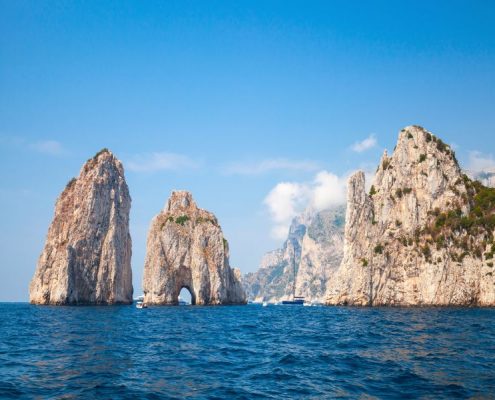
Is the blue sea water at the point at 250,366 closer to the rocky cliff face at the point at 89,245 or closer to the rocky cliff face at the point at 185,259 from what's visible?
the rocky cliff face at the point at 89,245

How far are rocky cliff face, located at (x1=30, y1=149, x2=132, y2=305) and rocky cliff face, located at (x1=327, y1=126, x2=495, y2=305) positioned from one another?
197 ft

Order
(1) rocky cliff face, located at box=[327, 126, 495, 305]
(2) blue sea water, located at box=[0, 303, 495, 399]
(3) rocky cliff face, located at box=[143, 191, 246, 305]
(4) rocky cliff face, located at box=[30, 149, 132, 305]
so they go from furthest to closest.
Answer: (3) rocky cliff face, located at box=[143, 191, 246, 305]
(4) rocky cliff face, located at box=[30, 149, 132, 305]
(1) rocky cliff face, located at box=[327, 126, 495, 305]
(2) blue sea water, located at box=[0, 303, 495, 399]

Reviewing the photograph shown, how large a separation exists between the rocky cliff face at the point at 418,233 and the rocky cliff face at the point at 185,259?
37.4m

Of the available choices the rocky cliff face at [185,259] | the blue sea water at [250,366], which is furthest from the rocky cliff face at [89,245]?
the blue sea water at [250,366]

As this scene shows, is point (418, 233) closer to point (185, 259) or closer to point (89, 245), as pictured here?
point (185, 259)

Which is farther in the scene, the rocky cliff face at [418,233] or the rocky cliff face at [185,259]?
the rocky cliff face at [185,259]

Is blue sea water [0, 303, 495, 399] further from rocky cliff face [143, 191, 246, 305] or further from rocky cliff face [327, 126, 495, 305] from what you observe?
rocky cliff face [143, 191, 246, 305]

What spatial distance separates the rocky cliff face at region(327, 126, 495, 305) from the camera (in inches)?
4114

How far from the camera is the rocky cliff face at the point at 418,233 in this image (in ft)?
343

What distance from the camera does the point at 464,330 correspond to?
137 feet

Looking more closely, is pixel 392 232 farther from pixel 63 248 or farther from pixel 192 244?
pixel 63 248

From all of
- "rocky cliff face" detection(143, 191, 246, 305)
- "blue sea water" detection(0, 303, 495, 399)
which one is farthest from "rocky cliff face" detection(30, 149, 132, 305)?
"blue sea water" detection(0, 303, 495, 399)

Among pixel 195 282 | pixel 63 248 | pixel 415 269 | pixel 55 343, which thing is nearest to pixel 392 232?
pixel 415 269

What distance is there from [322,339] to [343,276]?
288 ft
